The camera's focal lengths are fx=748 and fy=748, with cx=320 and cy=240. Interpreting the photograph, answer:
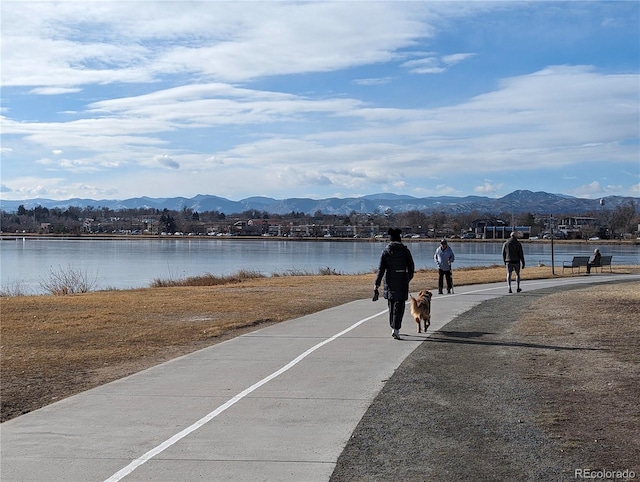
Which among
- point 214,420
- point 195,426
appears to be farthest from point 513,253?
point 195,426

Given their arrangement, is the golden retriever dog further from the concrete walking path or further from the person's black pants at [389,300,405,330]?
the concrete walking path

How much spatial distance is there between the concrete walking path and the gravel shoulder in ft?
1.04

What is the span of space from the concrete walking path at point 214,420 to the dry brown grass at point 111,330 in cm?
73

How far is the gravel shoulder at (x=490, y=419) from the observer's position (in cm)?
590

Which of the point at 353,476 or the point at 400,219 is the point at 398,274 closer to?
the point at 353,476

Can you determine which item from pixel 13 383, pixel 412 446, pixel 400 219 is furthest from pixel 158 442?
pixel 400 219

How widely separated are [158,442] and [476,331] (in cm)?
813

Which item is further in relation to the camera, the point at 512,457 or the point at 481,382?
the point at 481,382

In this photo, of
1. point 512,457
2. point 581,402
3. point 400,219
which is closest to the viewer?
point 512,457

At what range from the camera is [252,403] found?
8117 millimetres

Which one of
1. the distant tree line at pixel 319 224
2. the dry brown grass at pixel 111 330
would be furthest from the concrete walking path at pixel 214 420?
the distant tree line at pixel 319 224

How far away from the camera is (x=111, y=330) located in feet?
47.3

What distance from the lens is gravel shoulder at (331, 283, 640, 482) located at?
5898 millimetres

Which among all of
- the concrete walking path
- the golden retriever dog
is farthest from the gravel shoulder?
the golden retriever dog
